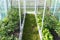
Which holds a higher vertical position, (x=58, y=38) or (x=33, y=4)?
(x=33, y=4)

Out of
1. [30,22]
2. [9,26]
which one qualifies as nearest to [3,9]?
[30,22]

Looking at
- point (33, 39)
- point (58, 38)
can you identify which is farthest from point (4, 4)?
point (58, 38)

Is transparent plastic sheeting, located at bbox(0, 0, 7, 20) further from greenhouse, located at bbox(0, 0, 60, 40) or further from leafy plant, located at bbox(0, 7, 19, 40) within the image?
leafy plant, located at bbox(0, 7, 19, 40)

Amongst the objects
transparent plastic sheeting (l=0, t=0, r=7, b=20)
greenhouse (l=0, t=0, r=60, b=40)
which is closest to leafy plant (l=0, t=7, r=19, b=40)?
greenhouse (l=0, t=0, r=60, b=40)

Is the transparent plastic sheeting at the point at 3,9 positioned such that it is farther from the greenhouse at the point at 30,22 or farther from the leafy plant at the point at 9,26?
the leafy plant at the point at 9,26

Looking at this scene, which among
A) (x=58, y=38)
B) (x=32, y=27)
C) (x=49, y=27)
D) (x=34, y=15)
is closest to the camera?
(x=58, y=38)

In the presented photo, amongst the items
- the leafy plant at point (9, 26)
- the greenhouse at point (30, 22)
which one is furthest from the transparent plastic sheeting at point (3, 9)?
the leafy plant at point (9, 26)

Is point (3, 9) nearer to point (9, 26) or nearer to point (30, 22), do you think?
point (30, 22)

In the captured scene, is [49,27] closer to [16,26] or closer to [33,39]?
[33,39]
